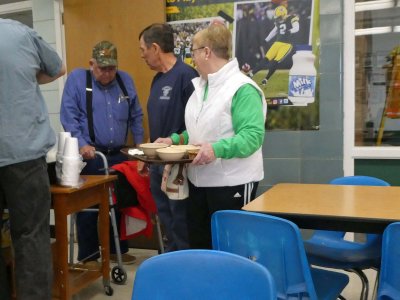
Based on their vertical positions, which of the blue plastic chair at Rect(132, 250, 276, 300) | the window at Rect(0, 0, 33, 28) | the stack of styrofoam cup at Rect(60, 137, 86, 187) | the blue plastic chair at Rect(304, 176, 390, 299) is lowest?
the blue plastic chair at Rect(304, 176, 390, 299)

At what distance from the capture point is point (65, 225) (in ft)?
7.40

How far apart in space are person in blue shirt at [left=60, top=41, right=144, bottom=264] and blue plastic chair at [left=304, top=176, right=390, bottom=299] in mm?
1590

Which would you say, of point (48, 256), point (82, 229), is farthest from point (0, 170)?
point (82, 229)

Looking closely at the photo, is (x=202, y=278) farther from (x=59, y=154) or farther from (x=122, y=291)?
(x=122, y=291)

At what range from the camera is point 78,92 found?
3.02m

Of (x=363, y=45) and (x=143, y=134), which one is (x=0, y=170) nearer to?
(x=143, y=134)

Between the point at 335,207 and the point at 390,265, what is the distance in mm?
370

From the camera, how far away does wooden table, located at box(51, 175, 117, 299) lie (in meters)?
2.24

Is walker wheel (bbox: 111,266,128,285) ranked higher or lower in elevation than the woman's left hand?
lower

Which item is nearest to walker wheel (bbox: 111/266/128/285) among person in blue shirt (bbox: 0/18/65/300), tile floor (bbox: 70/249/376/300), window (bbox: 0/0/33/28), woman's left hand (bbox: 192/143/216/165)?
tile floor (bbox: 70/249/376/300)

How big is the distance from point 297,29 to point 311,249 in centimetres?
174

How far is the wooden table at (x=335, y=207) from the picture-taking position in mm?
1549

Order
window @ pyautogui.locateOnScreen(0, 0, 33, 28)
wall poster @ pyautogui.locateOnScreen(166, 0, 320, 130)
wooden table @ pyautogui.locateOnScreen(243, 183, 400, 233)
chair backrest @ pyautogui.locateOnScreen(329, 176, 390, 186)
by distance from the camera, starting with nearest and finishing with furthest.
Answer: wooden table @ pyautogui.locateOnScreen(243, 183, 400, 233)
chair backrest @ pyautogui.locateOnScreen(329, 176, 390, 186)
wall poster @ pyautogui.locateOnScreen(166, 0, 320, 130)
window @ pyautogui.locateOnScreen(0, 0, 33, 28)

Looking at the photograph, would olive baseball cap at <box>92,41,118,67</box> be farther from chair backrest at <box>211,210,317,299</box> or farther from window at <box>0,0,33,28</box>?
chair backrest at <box>211,210,317,299</box>
